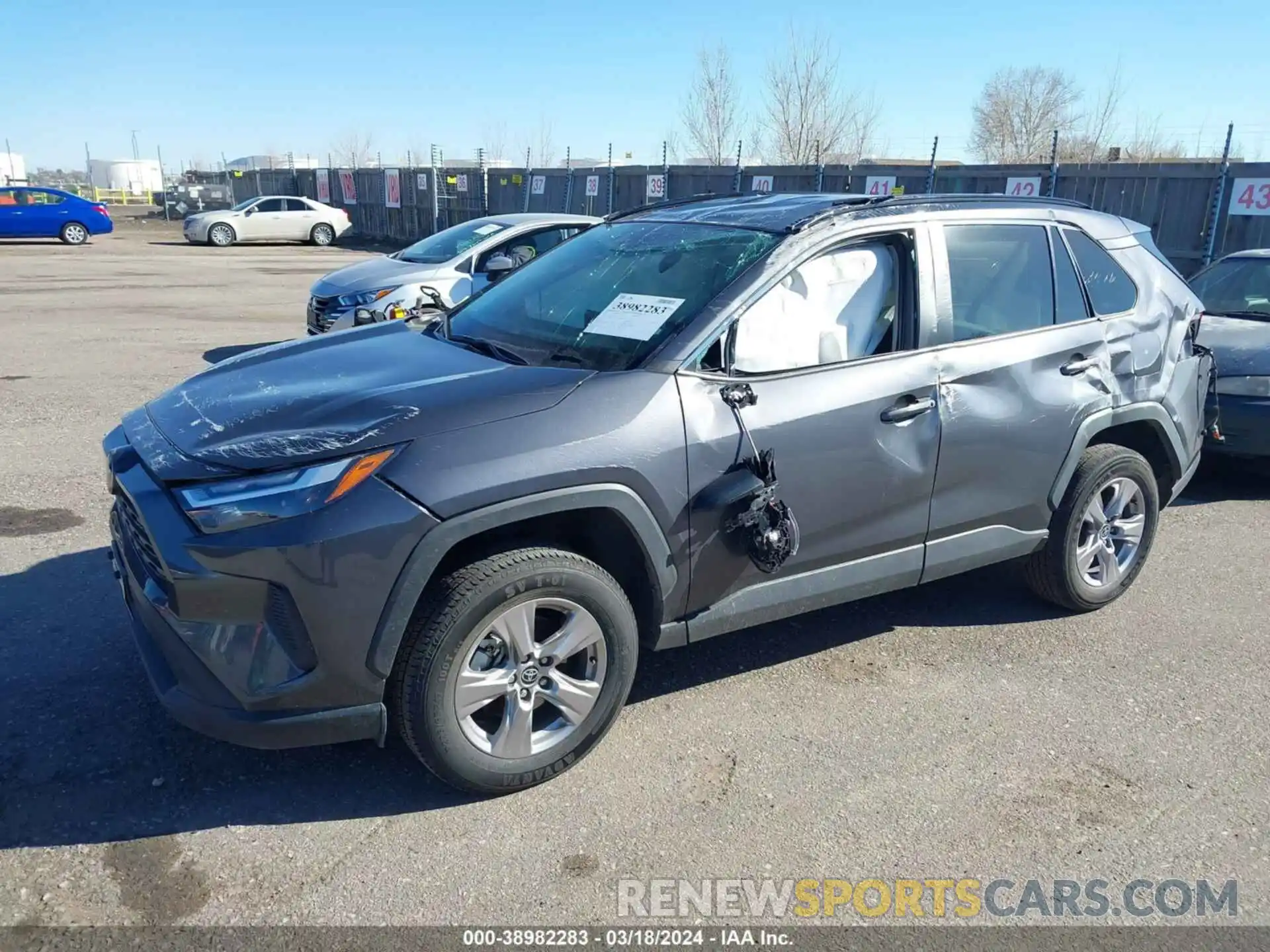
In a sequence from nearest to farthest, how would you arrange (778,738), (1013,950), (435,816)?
(1013,950) < (435,816) < (778,738)

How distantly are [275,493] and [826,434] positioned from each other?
1.88 metres

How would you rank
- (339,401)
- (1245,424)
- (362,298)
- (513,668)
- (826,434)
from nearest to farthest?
(513,668) < (339,401) < (826,434) < (1245,424) < (362,298)

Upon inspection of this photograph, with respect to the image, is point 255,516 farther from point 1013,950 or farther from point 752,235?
point 1013,950

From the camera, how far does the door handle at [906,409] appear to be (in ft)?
12.6

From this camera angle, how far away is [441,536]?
2.99 m

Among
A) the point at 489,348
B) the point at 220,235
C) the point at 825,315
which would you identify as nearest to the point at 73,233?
the point at 220,235

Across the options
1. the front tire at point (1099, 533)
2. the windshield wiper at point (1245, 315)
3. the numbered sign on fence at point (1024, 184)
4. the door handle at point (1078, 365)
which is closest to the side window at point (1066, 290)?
the door handle at point (1078, 365)

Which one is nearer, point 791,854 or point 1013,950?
point 1013,950

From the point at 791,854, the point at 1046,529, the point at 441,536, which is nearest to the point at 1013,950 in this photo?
the point at 791,854

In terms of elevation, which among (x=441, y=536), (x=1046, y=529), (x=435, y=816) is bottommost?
(x=435, y=816)

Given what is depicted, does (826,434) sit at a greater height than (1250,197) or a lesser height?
lesser

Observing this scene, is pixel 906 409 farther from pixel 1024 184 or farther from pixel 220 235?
pixel 220 235

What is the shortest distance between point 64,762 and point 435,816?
4.18ft

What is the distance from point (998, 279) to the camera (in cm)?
437
